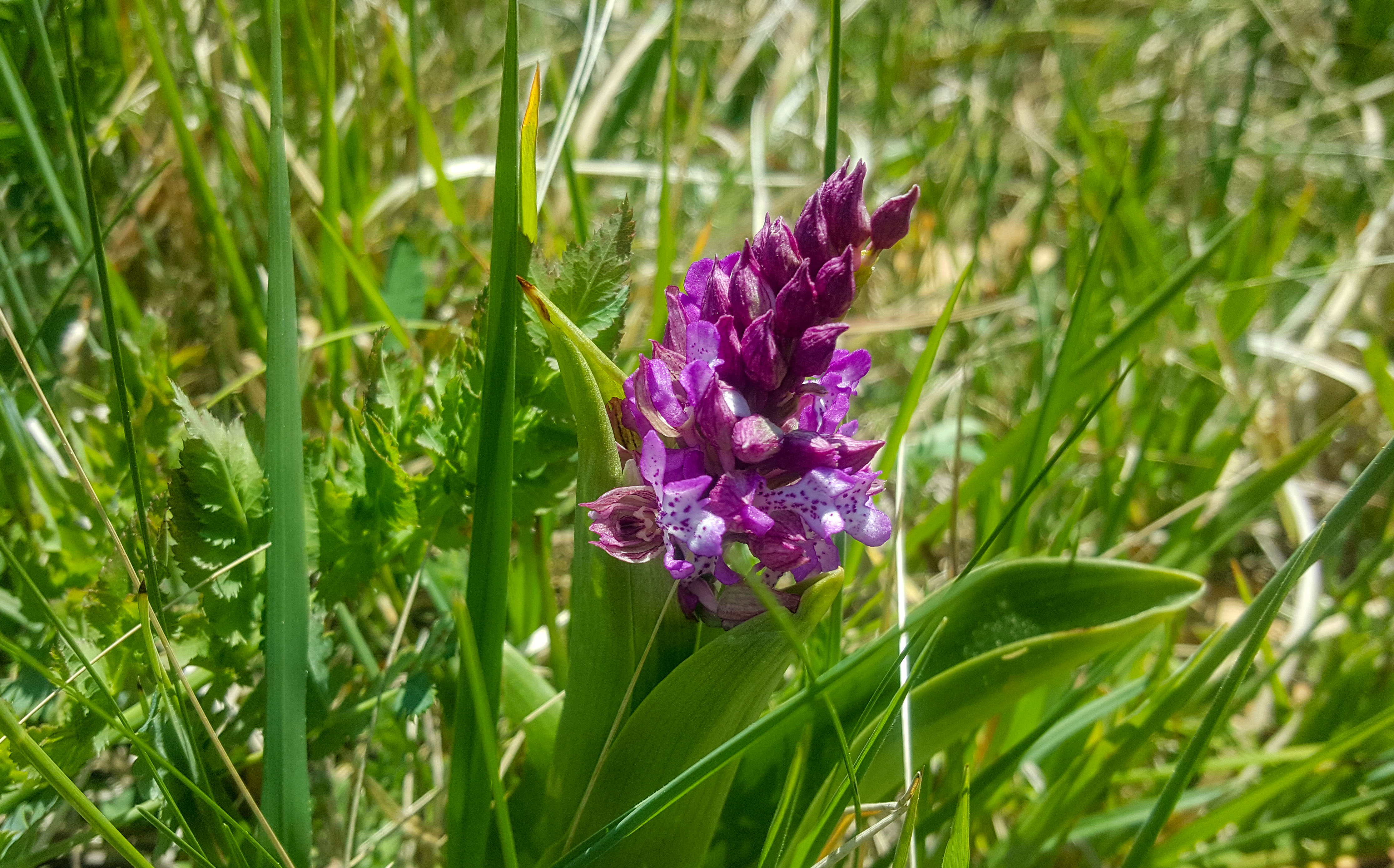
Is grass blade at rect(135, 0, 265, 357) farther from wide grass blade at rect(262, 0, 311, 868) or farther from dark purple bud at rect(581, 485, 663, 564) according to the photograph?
dark purple bud at rect(581, 485, 663, 564)

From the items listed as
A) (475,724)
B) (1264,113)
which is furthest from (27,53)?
(1264,113)

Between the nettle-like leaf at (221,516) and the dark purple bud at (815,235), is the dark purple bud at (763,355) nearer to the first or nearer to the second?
the dark purple bud at (815,235)

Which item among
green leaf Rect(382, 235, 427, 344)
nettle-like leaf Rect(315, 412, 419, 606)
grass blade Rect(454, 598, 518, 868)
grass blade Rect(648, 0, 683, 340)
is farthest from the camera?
green leaf Rect(382, 235, 427, 344)

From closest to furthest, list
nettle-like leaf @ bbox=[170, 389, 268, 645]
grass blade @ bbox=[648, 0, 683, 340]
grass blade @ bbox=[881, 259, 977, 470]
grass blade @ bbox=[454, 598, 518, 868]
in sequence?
1. grass blade @ bbox=[454, 598, 518, 868]
2. nettle-like leaf @ bbox=[170, 389, 268, 645]
3. grass blade @ bbox=[881, 259, 977, 470]
4. grass blade @ bbox=[648, 0, 683, 340]

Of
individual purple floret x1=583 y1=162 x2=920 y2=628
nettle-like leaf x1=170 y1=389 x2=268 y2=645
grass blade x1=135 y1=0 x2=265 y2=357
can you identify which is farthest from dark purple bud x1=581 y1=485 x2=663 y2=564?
grass blade x1=135 y1=0 x2=265 y2=357

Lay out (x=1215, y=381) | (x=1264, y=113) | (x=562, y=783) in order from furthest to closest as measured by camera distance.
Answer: (x=1264, y=113) → (x=1215, y=381) → (x=562, y=783)

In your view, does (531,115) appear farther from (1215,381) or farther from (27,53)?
(1215,381)

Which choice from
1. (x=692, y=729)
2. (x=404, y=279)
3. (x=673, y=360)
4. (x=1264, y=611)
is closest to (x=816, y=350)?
(x=673, y=360)

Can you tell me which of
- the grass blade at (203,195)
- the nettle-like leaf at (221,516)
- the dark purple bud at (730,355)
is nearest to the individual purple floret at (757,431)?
the dark purple bud at (730,355)
